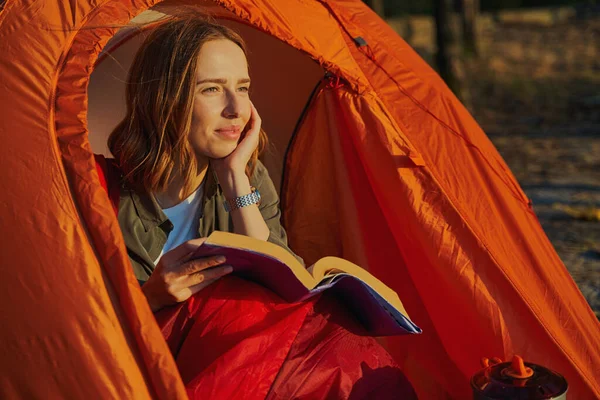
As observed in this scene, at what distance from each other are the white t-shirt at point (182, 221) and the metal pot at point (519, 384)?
34.6 inches

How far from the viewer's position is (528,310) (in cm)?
243

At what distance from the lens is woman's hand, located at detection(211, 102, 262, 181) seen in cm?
238

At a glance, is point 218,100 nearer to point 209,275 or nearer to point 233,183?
point 233,183

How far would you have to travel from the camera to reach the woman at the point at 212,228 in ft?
6.55

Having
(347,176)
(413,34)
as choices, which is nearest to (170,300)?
(347,176)

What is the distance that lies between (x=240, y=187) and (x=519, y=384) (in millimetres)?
890

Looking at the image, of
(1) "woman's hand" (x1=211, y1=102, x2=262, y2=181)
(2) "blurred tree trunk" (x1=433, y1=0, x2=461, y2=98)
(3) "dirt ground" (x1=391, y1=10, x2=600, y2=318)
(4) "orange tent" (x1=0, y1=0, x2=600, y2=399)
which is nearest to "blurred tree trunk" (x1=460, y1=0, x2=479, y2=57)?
(3) "dirt ground" (x1=391, y1=10, x2=600, y2=318)

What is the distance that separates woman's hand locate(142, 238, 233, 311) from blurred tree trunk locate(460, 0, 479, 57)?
921 cm

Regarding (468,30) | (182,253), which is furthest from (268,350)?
(468,30)

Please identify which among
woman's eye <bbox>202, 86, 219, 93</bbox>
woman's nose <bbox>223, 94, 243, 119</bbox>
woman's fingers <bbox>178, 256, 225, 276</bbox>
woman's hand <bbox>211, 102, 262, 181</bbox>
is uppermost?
woman's eye <bbox>202, 86, 219, 93</bbox>

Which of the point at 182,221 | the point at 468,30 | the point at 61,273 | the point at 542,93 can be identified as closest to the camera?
the point at 61,273

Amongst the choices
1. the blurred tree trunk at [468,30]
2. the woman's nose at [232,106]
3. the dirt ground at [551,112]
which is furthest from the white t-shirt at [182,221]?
the blurred tree trunk at [468,30]

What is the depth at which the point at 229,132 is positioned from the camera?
2.36 meters

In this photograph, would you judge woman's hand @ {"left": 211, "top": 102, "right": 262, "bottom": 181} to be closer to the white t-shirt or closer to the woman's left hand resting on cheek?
the woman's left hand resting on cheek
